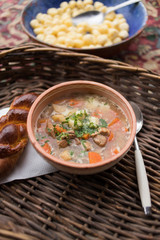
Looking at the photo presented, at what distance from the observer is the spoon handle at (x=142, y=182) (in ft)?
3.82

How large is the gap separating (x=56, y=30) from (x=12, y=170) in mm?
1557

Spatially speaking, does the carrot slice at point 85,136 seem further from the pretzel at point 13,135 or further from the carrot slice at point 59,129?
the pretzel at point 13,135

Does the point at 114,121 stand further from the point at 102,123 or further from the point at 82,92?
the point at 82,92

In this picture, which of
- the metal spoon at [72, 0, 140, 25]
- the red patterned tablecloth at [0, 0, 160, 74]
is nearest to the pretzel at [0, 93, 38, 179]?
the red patterned tablecloth at [0, 0, 160, 74]

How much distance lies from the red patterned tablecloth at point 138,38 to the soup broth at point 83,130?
107 cm

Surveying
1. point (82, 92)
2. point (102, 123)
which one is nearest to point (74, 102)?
A: point (82, 92)

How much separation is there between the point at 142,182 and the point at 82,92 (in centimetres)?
60

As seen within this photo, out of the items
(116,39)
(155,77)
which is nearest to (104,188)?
(155,77)

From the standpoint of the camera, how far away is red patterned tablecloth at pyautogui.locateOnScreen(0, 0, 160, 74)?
242 centimetres

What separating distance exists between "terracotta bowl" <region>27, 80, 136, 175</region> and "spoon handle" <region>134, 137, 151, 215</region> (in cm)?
18

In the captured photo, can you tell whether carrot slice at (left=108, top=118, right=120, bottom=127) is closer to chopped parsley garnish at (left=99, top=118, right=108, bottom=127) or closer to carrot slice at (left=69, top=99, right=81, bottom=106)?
chopped parsley garnish at (left=99, top=118, right=108, bottom=127)

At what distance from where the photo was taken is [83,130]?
1327 mm

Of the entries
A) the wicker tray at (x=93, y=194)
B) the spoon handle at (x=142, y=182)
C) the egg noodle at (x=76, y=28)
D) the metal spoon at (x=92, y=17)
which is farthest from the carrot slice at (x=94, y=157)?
the metal spoon at (x=92, y=17)

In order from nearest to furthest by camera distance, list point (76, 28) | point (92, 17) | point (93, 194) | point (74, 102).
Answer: point (93, 194)
point (74, 102)
point (76, 28)
point (92, 17)
